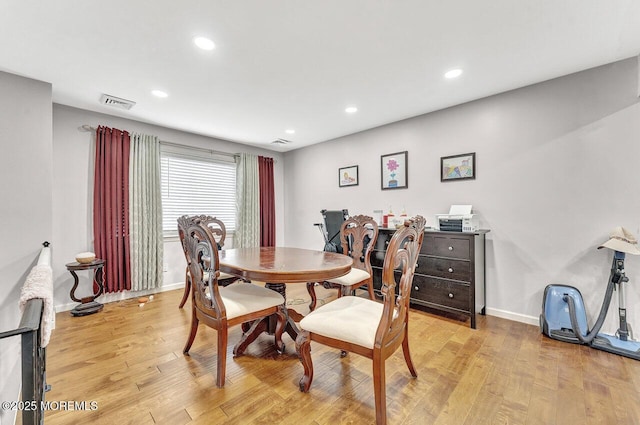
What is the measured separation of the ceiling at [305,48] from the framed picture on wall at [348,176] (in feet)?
4.30

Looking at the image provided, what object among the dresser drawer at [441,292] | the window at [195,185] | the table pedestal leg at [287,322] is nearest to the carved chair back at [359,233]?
the dresser drawer at [441,292]

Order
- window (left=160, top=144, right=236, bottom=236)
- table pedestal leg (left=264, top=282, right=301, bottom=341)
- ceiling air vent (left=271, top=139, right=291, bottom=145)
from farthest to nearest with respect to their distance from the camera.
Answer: ceiling air vent (left=271, top=139, right=291, bottom=145), window (left=160, top=144, right=236, bottom=236), table pedestal leg (left=264, top=282, right=301, bottom=341)

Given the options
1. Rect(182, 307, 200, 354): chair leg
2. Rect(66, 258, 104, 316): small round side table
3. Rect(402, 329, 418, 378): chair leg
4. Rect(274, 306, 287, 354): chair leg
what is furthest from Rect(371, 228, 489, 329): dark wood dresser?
Rect(66, 258, 104, 316): small round side table

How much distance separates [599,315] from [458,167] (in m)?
1.87

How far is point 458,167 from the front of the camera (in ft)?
10.8

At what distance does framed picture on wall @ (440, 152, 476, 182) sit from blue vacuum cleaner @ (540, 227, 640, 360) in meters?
1.33

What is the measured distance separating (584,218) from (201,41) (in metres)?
3.63

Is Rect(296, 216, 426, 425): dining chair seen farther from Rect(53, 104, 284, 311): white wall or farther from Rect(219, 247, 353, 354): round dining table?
Rect(53, 104, 284, 311): white wall

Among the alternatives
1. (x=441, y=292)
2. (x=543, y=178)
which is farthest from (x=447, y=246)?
(x=543, y=178)

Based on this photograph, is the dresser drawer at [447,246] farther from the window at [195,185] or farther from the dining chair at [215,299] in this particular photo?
the window at [195,185]

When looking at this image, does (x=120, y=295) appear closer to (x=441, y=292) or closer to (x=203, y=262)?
(x=203, y=262)

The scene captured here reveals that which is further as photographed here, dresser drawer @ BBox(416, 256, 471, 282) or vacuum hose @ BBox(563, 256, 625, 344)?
dresser drawer @ BBox(416, 256, 471, 282)

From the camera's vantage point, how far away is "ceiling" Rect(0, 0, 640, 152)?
1.75 m

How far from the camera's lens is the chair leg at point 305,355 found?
169cm
